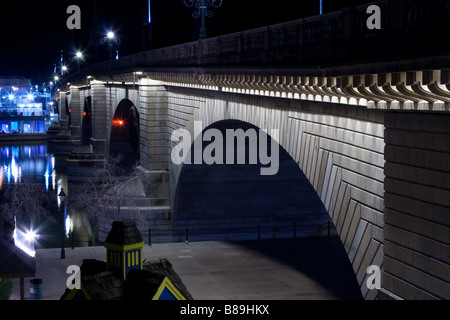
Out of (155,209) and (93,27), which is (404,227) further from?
(93,27)

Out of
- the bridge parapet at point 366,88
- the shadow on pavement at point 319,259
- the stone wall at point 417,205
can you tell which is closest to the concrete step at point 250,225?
the shadow on pavement at point 319,259

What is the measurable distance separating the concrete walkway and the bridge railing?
738 cm

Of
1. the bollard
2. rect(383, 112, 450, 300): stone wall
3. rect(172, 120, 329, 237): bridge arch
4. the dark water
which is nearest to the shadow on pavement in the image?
rect(172, 120, 329, 237): bridge arch

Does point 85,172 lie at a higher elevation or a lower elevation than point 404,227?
lower

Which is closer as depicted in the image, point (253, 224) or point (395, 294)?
point (395, 294)

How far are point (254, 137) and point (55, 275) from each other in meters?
11.1

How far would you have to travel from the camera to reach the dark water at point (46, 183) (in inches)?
1663

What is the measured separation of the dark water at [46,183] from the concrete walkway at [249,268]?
3598 mm

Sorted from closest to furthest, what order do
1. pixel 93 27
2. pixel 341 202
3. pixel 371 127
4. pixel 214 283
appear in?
pixel 371 127, pixel 341 202, pixel 214 283, pixel 93 27

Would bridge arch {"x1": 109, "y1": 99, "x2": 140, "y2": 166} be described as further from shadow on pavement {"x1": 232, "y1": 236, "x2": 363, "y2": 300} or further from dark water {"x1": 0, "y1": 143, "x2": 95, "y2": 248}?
shadow on pavement {"x1": 232, "y1": 236, "x2": 363, "y2": 300}

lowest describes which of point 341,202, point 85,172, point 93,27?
point 85,172

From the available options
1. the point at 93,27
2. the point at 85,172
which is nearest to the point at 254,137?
the point at 85,172

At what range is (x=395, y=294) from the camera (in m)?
15.3

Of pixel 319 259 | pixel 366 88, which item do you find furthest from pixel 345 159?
pixel 319 259
